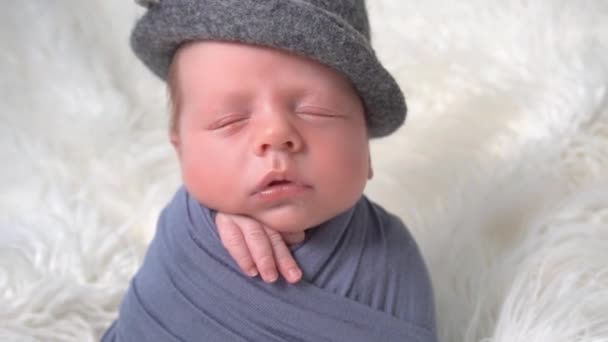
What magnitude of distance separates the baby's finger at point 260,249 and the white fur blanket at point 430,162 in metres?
0.28

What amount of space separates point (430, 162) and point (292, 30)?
2.06 ft

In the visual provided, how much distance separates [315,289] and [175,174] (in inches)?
22.9

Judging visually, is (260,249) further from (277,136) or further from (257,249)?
(277,136)

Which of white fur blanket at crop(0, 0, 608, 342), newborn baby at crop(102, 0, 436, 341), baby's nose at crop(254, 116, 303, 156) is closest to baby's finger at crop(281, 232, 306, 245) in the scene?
newborn baby at crop(102, 0, 436, 341)

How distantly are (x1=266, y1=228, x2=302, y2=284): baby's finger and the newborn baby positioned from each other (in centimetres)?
1

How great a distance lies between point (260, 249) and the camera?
814 millimetres

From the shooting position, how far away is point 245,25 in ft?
2.51

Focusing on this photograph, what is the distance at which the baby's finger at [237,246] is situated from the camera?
2.69ft

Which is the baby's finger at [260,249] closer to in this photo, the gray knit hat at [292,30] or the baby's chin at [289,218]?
the baby's chin at [289,218]

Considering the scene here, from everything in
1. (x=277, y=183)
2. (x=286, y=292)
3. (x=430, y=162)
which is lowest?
(x=286, y=292)

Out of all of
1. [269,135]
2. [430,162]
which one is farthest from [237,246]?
[430,162]

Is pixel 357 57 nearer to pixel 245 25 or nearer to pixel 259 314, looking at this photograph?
pixel 245 25

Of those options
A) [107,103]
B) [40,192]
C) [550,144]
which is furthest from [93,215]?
[550,144]

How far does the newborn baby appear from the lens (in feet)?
2.56
